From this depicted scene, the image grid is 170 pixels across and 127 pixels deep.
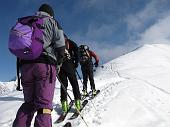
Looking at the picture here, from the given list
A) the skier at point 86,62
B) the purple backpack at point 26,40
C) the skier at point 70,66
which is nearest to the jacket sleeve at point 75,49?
the skier at point 70,66

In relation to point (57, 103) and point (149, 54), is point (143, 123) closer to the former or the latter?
point (57, 103)

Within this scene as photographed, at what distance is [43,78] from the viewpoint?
5.78 m

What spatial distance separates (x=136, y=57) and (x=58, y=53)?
27453mm

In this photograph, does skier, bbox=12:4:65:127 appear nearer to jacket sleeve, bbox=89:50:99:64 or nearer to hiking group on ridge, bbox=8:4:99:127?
hiking group on ridge, bbox=8:4:99:127

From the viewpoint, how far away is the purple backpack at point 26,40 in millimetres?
5668

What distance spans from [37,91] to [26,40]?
87cm

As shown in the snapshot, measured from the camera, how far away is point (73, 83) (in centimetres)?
959

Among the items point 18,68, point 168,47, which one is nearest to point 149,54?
point 168,47

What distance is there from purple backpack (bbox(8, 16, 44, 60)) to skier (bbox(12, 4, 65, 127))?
11 centimetres

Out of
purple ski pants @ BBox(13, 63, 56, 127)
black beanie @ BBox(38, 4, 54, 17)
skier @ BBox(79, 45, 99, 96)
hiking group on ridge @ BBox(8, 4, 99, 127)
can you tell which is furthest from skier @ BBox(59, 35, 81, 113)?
skier @ BBox(79, 45, 99, 96)

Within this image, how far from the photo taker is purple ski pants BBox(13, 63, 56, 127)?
569cm

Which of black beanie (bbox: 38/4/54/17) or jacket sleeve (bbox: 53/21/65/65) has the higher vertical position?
black beanie (bbox: 38/4/54/17)

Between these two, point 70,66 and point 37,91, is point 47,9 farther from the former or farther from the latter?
point 70,66

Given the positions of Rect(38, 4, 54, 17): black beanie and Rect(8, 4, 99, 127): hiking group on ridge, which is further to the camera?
Rect(38, 4, 54, 17): black beanie
